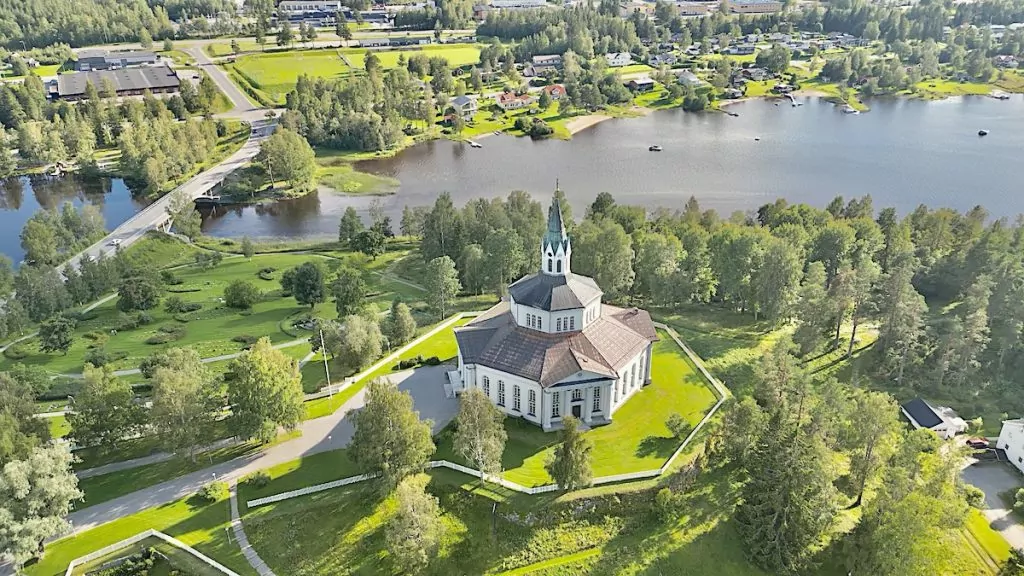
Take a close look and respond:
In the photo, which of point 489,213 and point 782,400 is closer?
point 782,400

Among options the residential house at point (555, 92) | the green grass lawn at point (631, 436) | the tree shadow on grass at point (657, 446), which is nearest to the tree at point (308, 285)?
the green grass lawn at point (631, 436)

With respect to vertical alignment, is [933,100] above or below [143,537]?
above

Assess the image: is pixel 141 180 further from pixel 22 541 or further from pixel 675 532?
pixel 675 532

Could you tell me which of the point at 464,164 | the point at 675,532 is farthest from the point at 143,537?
the point at 464,164

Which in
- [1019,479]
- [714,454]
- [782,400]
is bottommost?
[1019,479]

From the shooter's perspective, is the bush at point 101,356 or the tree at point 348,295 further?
the tree at point 348,295

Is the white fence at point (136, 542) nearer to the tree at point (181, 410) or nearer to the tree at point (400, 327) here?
the tree at point (181, 410)

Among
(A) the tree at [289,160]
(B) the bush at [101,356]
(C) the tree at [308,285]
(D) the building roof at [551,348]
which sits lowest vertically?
(B) the bush at [101,356]

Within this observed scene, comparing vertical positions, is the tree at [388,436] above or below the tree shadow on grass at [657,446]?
above

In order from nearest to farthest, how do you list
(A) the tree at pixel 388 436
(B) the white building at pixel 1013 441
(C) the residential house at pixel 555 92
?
(A) the tree at pixel 388 436 < (B) the white building at pixel 1013 441 < (C) the residential house at pixel 555 92
